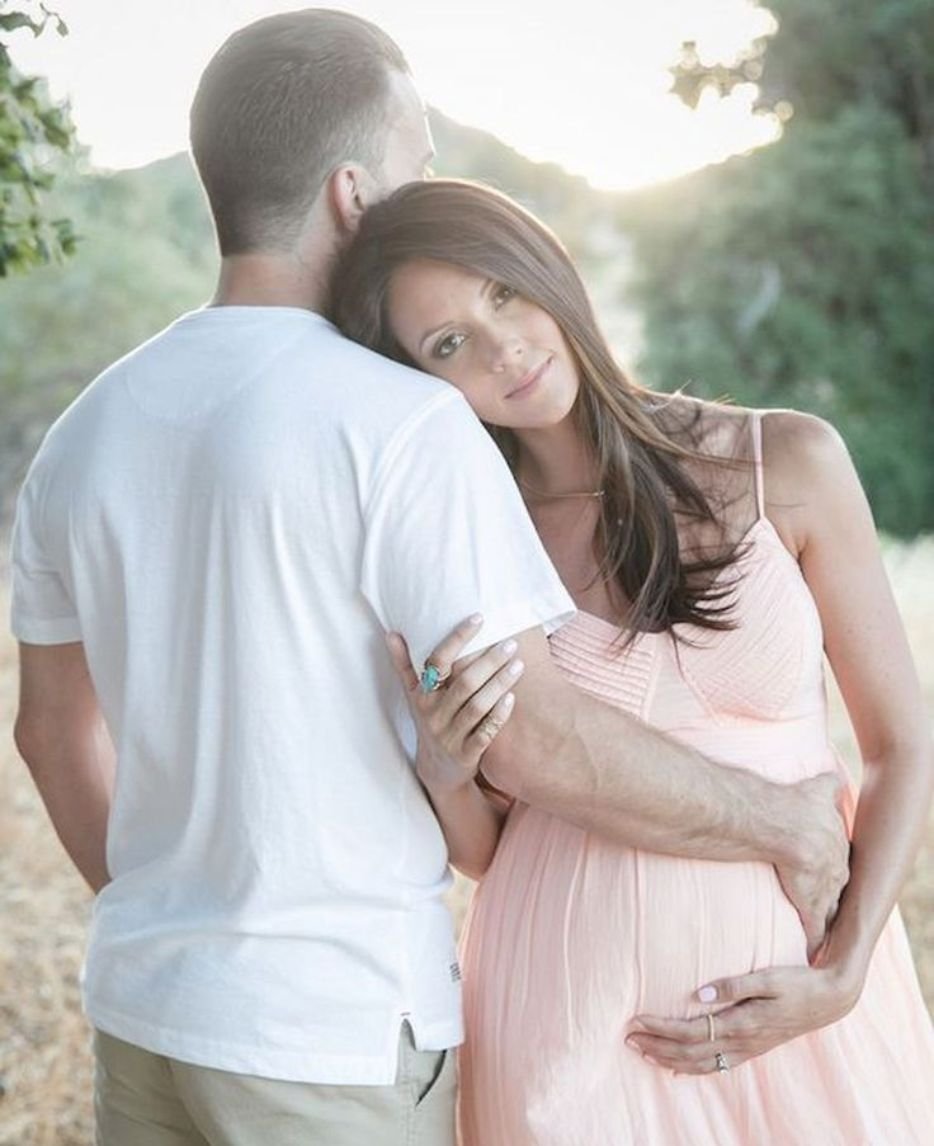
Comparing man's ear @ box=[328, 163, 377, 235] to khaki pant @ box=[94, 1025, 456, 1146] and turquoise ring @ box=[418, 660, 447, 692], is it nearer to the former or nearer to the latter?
turquoise ring @ box=[418, 660, 447, 692]

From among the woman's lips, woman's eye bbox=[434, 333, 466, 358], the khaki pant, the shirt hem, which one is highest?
woman's eye bbox=[434, 333, 466, 358]

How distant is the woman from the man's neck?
66mm

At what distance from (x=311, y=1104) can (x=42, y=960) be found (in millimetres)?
3100

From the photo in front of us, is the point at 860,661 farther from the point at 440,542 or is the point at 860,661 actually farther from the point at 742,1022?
the point at 440,542

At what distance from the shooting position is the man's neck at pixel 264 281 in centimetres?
185

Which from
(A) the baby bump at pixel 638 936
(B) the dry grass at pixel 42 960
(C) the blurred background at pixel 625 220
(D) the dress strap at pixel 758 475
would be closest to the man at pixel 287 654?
(A) the baby bump at pixel 638 936

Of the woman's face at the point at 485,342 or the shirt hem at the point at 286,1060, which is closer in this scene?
the shirt hem at the point at 286,1060

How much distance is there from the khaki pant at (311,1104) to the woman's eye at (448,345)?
0.84 metres

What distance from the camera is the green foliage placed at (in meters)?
8.03

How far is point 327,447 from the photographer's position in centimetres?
164

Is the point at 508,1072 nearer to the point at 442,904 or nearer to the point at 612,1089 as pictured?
the point at 612,1089

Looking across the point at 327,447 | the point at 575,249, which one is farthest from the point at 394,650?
the point at 575,249

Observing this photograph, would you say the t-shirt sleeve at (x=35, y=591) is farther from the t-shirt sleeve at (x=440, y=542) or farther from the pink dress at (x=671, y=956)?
the pink dress at (x=671, y=956)

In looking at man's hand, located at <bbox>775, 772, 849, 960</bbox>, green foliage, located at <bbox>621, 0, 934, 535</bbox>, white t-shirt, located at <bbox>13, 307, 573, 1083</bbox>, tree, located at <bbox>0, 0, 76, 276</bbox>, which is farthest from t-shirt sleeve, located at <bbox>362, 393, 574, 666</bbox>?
green foliage, located at <bbox>621, 0, 934, 535</bbox>
